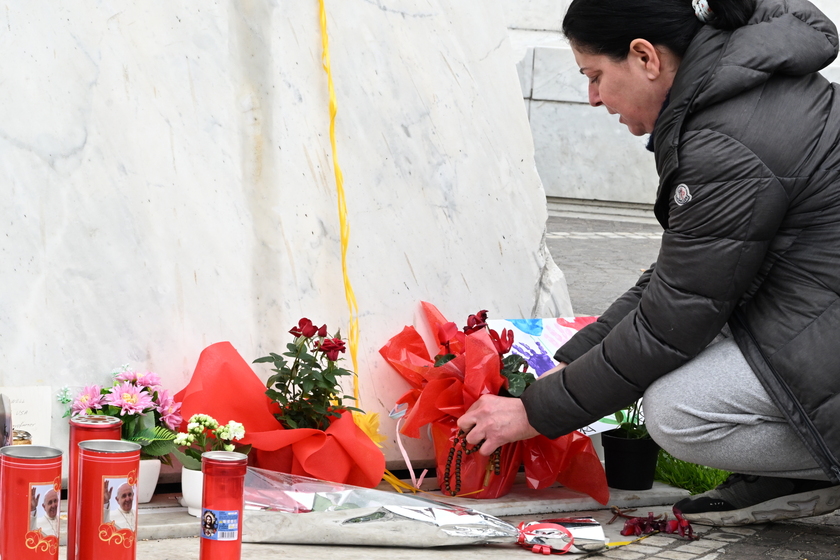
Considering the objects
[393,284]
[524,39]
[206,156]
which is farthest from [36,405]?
[524,39]

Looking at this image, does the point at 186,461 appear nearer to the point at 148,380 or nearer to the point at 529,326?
the point at 148,380

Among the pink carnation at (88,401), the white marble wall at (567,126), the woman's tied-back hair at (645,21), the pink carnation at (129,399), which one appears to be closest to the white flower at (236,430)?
the pink carnation at (129,399)

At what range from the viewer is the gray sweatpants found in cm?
219

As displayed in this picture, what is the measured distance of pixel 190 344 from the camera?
2.55m

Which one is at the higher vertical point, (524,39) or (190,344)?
(524,39)

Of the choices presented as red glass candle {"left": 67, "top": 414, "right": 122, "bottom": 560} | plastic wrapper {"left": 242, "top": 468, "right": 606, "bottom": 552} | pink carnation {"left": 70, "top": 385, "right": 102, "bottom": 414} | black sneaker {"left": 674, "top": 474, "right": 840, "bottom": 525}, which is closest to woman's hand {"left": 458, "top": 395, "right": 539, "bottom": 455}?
plastic wrapper {"left": 242, "top": 468, "right": 606, "bottom": 552}

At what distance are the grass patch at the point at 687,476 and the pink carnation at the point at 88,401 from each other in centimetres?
159

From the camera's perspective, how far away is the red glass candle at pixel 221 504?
1625mm

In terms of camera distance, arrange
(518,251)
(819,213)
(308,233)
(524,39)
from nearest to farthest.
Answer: (819,213) < (308,233) < (518,251) < (524,39)

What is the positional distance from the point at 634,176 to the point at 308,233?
6.41 m

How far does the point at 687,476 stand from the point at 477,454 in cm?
75

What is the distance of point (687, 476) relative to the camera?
2912 mm

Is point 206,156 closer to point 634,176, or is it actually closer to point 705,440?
point 705,440

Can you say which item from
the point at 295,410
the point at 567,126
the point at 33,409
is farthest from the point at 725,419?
the point at 567,126
